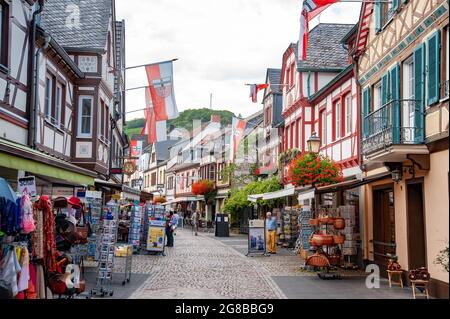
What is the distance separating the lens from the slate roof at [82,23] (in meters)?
21.7

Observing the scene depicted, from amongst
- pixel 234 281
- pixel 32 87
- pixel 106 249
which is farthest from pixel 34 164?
pixel 32 87

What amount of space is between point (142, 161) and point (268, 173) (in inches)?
1731

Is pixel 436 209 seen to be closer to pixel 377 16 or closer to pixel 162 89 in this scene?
pixel 377 16

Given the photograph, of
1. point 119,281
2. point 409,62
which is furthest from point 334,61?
point 119,281

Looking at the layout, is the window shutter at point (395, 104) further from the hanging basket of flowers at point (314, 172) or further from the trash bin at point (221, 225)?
the trash bin at point (221, 225)

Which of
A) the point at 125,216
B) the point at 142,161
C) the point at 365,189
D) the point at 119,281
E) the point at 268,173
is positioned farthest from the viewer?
the point at 142,161

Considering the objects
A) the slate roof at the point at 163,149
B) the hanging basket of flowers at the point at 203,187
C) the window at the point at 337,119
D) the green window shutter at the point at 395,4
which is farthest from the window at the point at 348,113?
the slate roof at the point at 163,149

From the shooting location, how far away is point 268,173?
1474 inches

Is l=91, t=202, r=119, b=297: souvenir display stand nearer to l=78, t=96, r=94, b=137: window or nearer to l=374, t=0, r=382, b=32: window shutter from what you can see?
l=374, t=0, r=382, b=32: window shutter

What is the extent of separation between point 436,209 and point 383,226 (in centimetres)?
460

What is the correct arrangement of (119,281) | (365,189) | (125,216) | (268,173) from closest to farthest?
1. (119,281)
2. (365,189)
3. (125,216)
4. (268,173)

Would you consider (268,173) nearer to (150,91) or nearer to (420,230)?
(150,91)

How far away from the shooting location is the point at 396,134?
512 inches

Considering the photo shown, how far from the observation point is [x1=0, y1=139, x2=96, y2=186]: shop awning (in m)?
8.87
